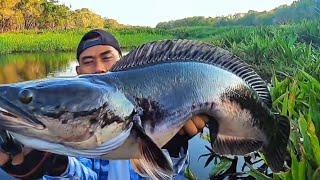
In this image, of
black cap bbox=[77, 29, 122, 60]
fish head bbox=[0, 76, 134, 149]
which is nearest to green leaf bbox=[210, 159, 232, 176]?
black cap bbox=[77, 29, 122, 60]

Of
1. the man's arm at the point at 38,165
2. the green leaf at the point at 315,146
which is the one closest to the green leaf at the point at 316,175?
the green leaf at the point at 315,146

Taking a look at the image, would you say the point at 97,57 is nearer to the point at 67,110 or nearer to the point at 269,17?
the point at 67,110

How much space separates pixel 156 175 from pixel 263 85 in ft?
2.14

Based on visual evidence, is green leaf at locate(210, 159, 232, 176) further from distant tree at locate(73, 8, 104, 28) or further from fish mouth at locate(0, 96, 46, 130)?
distant tree at locate(73, 8, 104, 28)

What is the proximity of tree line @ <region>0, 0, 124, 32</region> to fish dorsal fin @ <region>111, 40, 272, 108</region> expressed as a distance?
43.2m

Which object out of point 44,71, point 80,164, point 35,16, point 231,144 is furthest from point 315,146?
point 35,16

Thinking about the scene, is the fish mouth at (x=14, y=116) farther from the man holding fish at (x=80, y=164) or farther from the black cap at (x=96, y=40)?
the black cap at (x=96, y=40)

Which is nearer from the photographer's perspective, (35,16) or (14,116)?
(14,116)

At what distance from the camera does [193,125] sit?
6.08 feet

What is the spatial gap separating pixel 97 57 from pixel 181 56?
4.47ft

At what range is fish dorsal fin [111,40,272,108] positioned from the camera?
175 centimetres

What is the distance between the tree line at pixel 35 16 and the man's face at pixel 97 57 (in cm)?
4179

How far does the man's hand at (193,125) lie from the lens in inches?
71.8

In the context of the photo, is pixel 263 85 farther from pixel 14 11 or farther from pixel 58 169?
pixel 14 11
